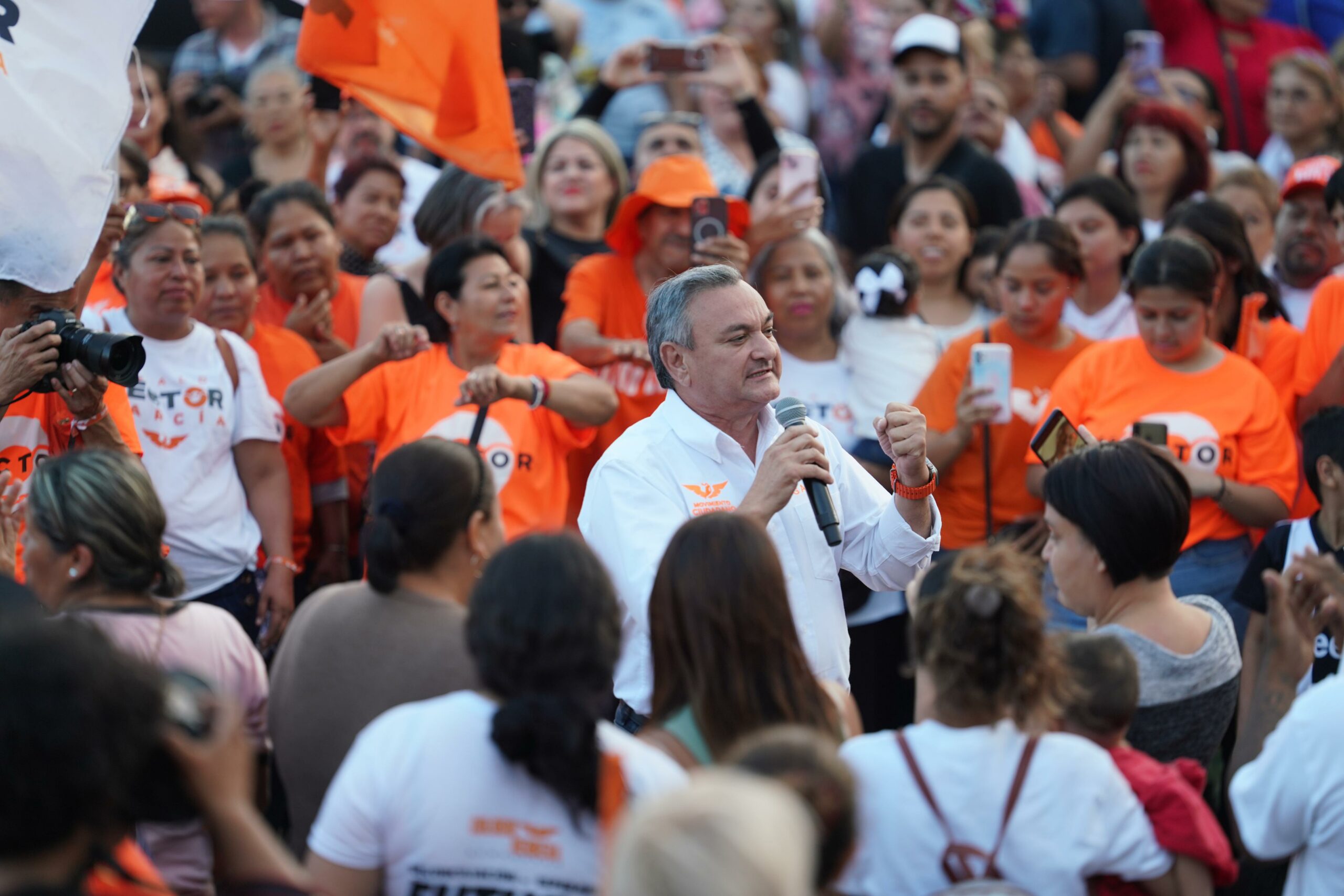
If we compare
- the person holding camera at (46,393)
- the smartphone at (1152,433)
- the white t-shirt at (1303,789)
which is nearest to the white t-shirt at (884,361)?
the smartphone at (1152,433)

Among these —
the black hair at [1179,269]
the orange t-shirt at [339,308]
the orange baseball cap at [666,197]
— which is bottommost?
the orange t-shirt at [339,308]

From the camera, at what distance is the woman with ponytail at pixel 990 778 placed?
249 centimetres

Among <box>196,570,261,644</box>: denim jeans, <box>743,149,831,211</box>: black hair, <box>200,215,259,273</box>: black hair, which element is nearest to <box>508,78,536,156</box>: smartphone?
<box>743,149,831,211</box>: black hair

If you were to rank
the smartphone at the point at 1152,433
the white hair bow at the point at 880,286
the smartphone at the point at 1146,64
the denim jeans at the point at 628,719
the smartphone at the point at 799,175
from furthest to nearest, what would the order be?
the smartphone at the point at 1146,64 < the smartphone at the point at 799,175 < the white hair bow at the point at 880,286 < the smartphone at the point at 1152,433 < the denim jeans at the point at 628,719

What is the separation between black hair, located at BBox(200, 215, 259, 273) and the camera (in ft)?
17.0

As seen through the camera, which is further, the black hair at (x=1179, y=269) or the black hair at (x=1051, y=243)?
the black hair at (x=1051, y=243)

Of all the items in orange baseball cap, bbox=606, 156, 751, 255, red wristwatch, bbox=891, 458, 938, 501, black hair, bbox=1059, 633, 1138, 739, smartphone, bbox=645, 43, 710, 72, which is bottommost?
black hair, bbox=1059, 633, 1138, 739

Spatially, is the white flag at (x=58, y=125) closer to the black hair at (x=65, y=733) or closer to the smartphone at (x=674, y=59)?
the black hair at (x=65, y=733)

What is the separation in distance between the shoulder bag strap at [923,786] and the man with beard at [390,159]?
4.72m

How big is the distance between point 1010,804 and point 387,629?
1.23 m

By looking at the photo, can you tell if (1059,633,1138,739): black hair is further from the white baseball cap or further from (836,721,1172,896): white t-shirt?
the white baseball cap

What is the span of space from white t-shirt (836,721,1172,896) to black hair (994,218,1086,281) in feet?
10.3

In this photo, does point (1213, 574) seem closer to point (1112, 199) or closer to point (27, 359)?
point (1112, 199)

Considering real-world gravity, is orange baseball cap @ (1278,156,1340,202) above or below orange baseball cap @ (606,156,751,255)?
above
